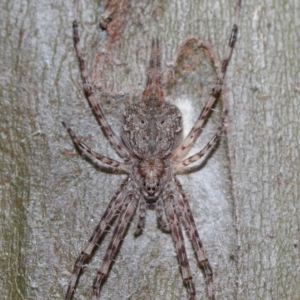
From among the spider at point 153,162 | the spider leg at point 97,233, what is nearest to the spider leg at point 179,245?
the spider at point 153,162

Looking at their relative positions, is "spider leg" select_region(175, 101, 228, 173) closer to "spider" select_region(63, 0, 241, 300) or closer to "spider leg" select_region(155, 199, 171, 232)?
"spider" select_region(63, 0, 241, 300)

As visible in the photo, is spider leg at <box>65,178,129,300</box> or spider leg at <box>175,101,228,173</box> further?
spider leg at <box>175,101,228,173</box>

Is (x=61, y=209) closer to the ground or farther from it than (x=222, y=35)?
closer to the ground

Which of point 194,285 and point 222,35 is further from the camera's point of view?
point 222,35

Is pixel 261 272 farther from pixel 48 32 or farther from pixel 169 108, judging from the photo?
pixel 48 32

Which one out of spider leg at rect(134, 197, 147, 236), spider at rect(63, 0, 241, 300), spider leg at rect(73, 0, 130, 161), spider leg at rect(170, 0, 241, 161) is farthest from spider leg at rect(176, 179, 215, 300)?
spider leg at rect(73, 0, 130, 161)

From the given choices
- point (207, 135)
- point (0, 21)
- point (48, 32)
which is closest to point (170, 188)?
point (207, 135)

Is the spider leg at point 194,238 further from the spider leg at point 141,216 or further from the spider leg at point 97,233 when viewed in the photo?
the spider leg at point 97,233

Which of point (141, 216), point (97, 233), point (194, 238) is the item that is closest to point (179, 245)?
point (194, 238)
